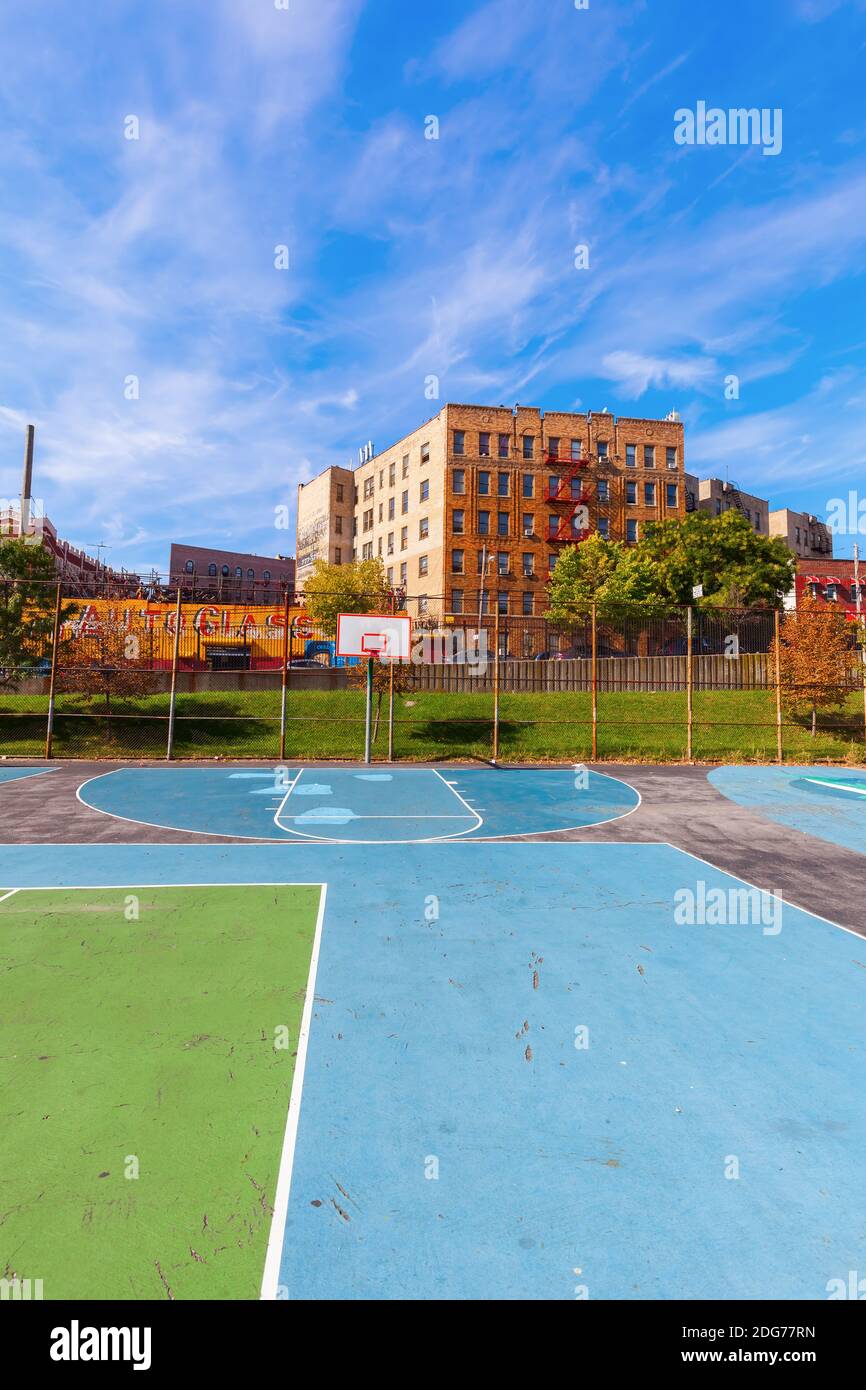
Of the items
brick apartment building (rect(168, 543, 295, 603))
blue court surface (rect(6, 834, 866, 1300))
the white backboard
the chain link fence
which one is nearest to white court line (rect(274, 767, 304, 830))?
the chain link fence

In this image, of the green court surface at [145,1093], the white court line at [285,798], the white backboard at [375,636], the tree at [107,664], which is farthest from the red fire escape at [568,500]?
the green court surface at [145,1093]

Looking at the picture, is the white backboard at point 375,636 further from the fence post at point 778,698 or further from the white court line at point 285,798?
the fence post at point 778,698

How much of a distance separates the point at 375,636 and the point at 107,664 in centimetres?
907

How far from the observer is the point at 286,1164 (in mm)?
3668

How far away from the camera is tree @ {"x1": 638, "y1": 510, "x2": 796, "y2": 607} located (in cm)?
4538

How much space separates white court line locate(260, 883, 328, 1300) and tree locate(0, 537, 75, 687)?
20.2 meters

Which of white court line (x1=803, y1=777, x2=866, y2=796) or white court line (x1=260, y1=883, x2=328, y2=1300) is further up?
white court line (x1=803, y1=777, x2=866, y2=796)

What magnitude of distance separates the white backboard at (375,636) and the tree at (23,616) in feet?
30.3

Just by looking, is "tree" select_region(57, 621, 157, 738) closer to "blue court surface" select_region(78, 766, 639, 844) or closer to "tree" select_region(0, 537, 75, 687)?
"tree" select_region(0, 537, 75, 687)

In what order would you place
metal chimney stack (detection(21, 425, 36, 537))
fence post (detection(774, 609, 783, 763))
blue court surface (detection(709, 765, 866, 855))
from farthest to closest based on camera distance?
metal chimney stack (detection(21, 425, 36, 537))
fence post (detection(774, 609, 783, 763))
blue court surface (detection(709, 765, 866, 855))

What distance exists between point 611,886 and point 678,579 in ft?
135

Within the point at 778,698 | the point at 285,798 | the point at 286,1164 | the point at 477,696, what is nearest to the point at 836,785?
the point at 778,698

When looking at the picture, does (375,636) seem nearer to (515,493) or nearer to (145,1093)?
(145,1093)
